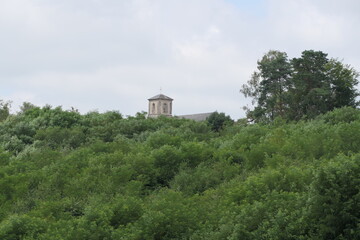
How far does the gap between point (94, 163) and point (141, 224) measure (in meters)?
11.3

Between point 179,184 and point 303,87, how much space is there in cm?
2754

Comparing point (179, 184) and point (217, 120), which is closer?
point (179, 184)

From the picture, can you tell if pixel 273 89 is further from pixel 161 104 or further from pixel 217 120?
pixel 161 104

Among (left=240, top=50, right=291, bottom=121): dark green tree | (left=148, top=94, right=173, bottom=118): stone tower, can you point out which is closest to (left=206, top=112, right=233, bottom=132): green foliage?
(left=240, top=50, right=291, bottom=121): dark green tree

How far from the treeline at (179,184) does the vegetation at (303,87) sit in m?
11.0

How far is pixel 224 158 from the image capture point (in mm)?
26859

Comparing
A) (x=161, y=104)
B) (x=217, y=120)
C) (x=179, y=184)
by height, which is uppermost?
(x=161, y=104)

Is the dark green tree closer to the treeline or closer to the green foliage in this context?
the green foliage

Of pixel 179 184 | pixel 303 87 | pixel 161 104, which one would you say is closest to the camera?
pixel 179 184

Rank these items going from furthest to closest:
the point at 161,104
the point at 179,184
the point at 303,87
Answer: the point at 161,104 < the point at 303,87 < the point at 179,184

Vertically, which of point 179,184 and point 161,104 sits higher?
point 161,104

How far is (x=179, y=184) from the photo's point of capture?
24.8 m

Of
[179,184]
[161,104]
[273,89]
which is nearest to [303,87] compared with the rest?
[273,89]

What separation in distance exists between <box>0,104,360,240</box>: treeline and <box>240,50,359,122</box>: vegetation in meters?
11.0
